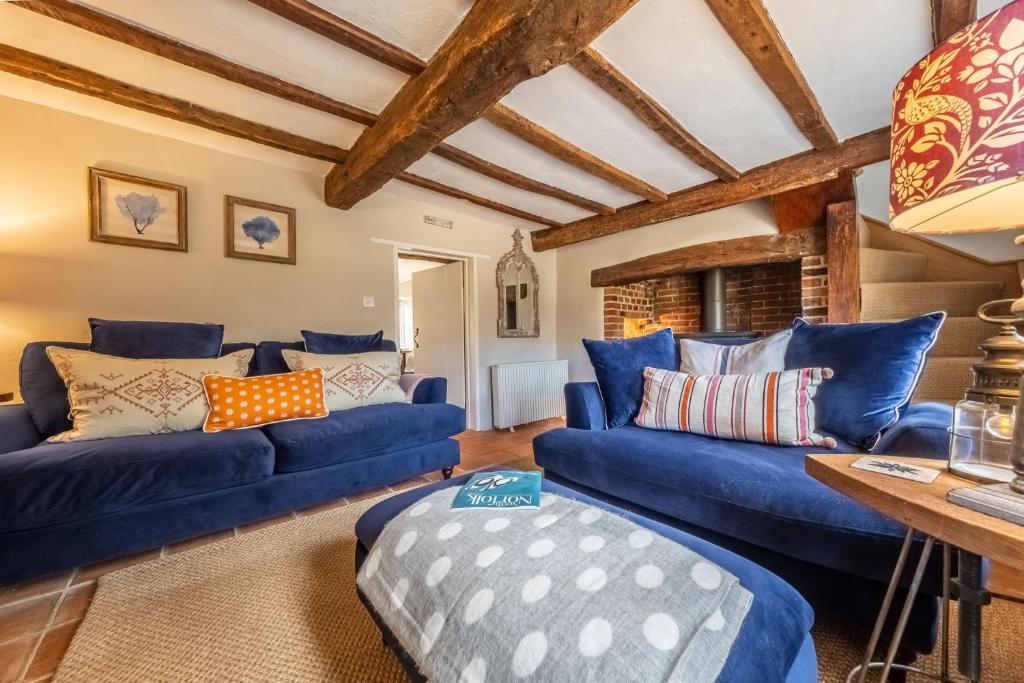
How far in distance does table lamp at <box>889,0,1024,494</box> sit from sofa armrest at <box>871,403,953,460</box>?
281 millimetres

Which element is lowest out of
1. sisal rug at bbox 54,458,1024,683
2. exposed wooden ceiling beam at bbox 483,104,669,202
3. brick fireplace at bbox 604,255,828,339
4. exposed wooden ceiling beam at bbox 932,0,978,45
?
sisal rug at bbox 54,458,1024,683

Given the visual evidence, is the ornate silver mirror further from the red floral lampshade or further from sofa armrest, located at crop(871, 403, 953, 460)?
the red floral lampshade

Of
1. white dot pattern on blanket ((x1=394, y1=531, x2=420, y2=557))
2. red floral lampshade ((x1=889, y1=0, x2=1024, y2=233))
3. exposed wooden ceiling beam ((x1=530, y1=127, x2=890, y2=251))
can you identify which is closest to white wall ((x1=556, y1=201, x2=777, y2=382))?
exposed wooden ceiling beam ((x1=530, y1=127, x2=890, y2=251))

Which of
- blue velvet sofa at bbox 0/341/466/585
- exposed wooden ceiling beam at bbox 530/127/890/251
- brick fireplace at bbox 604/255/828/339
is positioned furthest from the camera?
brick fireplace at bbox 604/255/828/339

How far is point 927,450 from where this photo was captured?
3.30ft

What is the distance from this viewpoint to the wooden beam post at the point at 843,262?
2488 millimetres

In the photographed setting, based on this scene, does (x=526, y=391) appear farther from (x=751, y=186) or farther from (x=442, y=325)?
(x=751, y=186)

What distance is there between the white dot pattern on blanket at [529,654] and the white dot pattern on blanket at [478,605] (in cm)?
9

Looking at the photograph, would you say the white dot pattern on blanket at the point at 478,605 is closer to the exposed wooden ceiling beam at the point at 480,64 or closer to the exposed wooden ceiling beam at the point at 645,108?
the exposed wooden ceiling beam at the point at 480,64

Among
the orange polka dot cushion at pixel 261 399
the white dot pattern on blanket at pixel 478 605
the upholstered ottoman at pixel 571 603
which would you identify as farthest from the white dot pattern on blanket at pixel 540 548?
the orange polka dot cushion at pixel 261 399

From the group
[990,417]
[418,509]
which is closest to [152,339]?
[418,509]

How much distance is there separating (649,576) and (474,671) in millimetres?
331

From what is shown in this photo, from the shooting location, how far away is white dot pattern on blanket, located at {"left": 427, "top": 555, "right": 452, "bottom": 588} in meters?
0.75

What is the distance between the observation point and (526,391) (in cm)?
385
